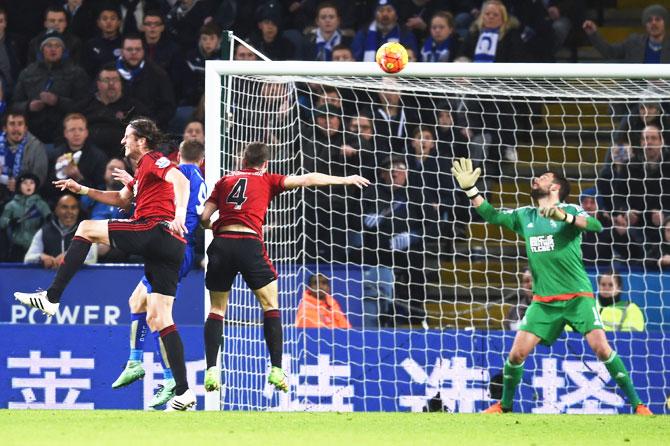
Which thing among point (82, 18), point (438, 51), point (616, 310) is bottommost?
point (616, 310)

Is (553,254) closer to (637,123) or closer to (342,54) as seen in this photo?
(637,123)

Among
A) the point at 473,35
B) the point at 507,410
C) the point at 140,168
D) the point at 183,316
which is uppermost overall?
the point at 473,35

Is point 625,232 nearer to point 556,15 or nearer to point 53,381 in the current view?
point 556,15

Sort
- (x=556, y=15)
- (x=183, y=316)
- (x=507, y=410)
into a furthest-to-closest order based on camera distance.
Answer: (x=556, y=15)
(x=183, y=316)
(x=507, y=410)

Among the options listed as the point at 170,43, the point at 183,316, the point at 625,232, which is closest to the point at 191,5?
the point at 170,43

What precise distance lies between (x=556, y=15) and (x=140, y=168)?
7.05 meters

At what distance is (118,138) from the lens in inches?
552

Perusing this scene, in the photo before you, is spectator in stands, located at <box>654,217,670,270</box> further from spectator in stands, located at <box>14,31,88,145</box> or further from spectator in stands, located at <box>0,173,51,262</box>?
spectator in stands, located at <box>14,31,88,145</box>

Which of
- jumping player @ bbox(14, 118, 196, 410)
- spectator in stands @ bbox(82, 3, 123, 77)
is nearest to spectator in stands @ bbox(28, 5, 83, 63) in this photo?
spectator in stands @ bbox(82, 3, 123, 77)

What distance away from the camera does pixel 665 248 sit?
12.8 metres

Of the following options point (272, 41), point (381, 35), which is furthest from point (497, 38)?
point (272, 41)

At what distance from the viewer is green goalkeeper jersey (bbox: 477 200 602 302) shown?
10203 millimetres

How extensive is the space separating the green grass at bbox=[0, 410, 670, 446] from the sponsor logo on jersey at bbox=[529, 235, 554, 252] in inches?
60.5

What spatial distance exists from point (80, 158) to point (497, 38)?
4.23 metres
